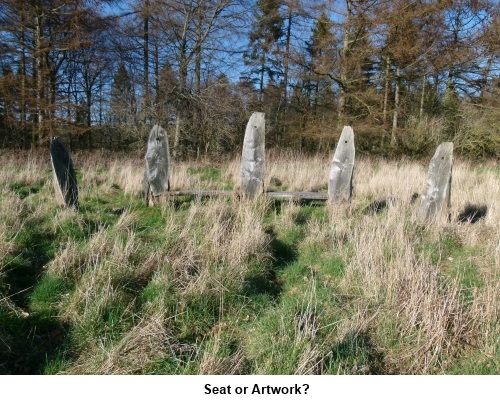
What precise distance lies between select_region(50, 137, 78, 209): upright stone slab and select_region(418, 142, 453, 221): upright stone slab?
518 centimetres

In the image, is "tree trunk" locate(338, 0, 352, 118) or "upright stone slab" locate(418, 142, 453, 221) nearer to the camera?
"upright stone slab" locate(418, 142, 453, 221)

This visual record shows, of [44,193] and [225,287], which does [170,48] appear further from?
[225,287]

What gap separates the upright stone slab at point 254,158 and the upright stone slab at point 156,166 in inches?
52.1

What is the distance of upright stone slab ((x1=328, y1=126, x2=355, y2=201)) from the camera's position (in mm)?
5613

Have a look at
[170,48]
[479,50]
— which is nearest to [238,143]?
[170,48]

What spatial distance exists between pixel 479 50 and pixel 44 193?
1652 cm

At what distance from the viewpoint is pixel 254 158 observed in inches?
226

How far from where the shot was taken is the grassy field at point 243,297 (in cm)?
210

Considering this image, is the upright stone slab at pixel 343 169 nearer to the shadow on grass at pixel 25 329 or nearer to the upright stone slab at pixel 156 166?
the upright stone slab at pixel 156 166

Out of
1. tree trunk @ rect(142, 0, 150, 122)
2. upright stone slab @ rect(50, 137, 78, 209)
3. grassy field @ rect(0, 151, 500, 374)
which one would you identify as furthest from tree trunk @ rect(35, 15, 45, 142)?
grassy field @ rect(0, 151, 500, 374)

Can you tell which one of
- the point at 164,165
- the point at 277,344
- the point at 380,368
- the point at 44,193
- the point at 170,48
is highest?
the point at 170,48

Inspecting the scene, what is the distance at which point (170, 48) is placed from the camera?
13570mm

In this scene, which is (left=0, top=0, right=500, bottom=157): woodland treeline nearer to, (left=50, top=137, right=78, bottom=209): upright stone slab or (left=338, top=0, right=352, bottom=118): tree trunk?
(left=338, top=0, right=352, bottom=118): tree trunk

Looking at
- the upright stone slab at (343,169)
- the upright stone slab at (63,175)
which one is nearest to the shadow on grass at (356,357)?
the upright stone slab at (343,169)
